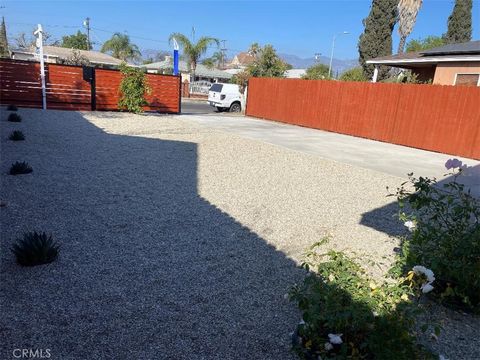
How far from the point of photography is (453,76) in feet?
55.2

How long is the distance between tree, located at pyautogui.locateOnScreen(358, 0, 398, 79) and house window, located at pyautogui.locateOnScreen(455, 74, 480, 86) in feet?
46.0

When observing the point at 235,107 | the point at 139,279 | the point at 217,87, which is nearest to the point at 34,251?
the point at 139,279

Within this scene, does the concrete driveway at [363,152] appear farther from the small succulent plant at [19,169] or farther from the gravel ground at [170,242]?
the small succulent plant at [19,169]

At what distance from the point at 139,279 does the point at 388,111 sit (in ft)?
45.9

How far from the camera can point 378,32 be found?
30656 millimetres

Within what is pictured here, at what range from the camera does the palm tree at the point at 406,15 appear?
30859 millimetres

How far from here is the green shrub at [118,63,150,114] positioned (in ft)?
56.4

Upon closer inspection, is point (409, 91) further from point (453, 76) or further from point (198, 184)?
point (198, 184)

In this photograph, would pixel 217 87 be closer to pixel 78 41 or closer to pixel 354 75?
pixel 354 75

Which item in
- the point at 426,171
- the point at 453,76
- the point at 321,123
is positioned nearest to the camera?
the point at 426,171

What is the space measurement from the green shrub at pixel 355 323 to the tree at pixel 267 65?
30.4 meters

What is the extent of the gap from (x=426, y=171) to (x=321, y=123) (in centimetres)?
849

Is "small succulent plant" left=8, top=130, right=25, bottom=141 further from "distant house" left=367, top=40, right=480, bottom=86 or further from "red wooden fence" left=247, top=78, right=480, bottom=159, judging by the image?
"distant house" left=367, top=40, right=480, bottom=86

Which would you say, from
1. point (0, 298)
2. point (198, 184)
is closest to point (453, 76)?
point (198, 184)
